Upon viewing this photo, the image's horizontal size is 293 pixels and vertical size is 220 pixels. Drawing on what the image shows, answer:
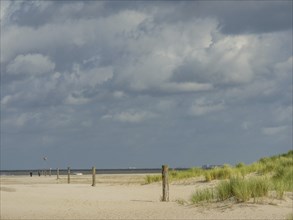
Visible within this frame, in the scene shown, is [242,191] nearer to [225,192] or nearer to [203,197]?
[225,192]

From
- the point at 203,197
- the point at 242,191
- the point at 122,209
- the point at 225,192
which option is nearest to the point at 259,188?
the point at 242,191

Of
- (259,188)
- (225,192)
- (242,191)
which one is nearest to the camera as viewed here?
(242,191)

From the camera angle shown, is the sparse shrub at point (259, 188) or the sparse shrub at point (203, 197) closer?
the sparse shrub at point (259, 188)

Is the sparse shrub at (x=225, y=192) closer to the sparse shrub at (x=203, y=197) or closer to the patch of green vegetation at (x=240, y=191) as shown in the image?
the patch of green vegetation at (x=240, y=191)

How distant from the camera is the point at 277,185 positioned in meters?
18.6

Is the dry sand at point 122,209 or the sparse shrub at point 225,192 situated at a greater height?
the sparse shrub at point 225,192

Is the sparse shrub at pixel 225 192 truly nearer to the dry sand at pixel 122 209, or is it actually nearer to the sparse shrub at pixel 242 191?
the sparse shrub at pixel 242 191

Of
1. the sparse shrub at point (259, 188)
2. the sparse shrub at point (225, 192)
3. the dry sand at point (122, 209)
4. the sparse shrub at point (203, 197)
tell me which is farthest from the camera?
the sparse shrub at point (203, 197)

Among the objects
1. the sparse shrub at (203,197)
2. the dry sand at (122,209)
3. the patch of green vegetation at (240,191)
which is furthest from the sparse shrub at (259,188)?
the sparse shrub at (203,197)

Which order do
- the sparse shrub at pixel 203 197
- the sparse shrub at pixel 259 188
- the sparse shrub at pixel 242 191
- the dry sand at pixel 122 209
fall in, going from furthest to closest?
the sparse shrub at pixel 203 197 → the sparse shrub at pixel 259 188 → the sparse shrub at pixel 242 191 → the dry sand at pixel 122 209

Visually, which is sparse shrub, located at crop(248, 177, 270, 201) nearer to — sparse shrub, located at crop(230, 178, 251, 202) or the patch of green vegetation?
the patch of green vegetation

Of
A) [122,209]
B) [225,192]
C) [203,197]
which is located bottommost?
[122,209]

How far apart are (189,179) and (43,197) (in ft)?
42.0

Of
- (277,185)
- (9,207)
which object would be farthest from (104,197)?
(277,185)
